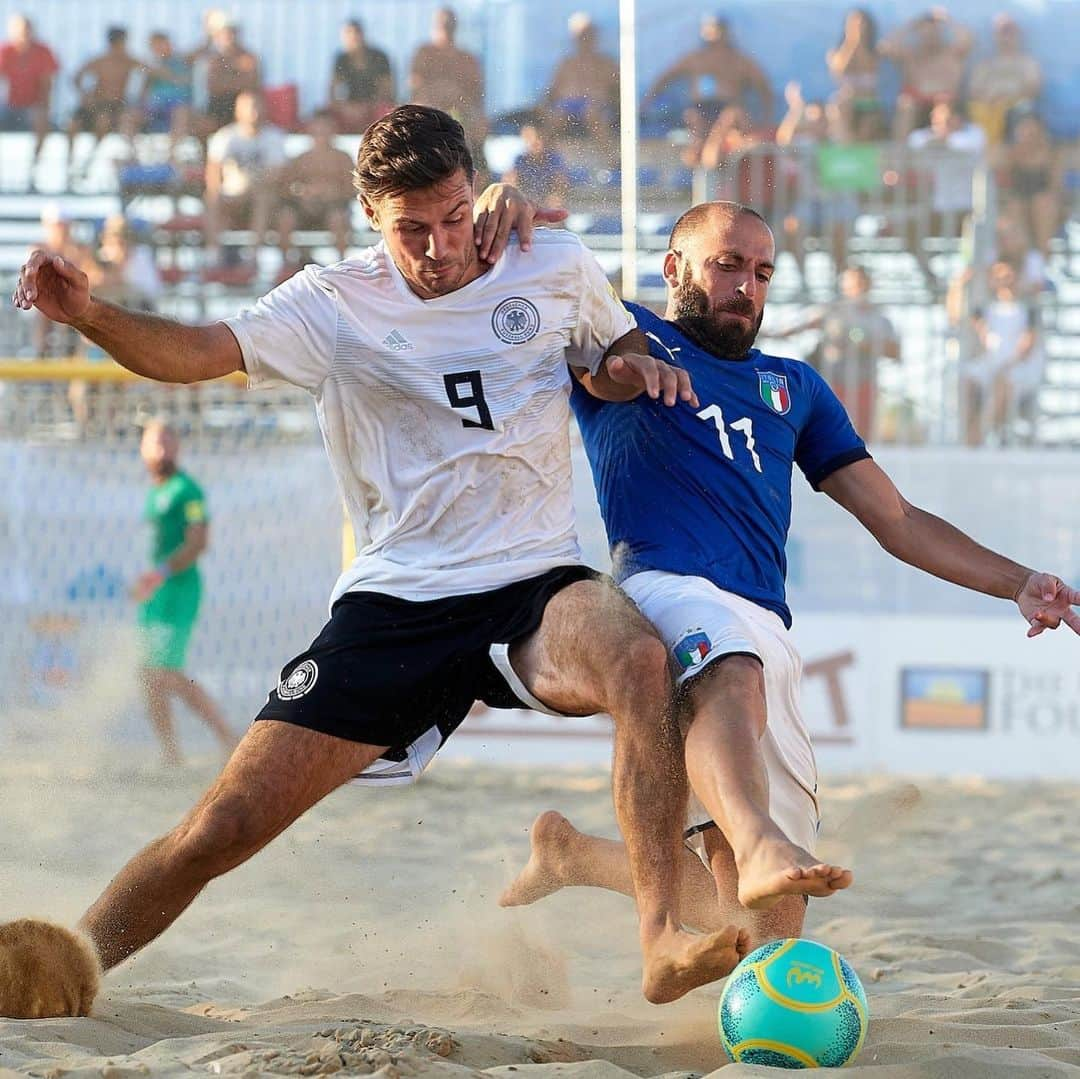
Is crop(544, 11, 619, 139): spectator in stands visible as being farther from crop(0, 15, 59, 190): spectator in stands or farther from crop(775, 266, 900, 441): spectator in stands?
crop(0, 15, 59, 190): spectator in stands

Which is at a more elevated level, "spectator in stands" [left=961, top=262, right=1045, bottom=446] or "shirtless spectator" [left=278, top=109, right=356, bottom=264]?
"shirtless spectator" [left=278, top=109, right=356, bottom=264]

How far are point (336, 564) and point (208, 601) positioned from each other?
75cm

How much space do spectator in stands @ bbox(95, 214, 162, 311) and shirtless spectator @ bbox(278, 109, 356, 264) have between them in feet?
3.36

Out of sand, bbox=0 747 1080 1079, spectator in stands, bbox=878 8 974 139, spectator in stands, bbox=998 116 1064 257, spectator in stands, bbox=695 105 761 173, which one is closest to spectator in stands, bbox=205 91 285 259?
spectator in stands, bbox=695 105 761 173

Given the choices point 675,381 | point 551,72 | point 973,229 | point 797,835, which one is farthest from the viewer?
point 973,229

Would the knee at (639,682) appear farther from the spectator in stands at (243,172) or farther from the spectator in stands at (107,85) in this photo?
the spectator in stands at (107,85)

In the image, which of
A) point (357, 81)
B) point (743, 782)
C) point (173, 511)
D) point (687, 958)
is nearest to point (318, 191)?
point (357, 81)

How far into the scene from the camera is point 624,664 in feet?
11.6

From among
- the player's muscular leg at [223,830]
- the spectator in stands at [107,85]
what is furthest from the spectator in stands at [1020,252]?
the player's muscular leg at [223,830]

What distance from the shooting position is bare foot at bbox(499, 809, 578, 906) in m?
4.46

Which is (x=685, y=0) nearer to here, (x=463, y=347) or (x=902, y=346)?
(x=902, y=346)

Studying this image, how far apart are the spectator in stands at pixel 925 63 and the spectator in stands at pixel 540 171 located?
12.1ft

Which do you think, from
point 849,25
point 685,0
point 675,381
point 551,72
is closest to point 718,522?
point 675,381

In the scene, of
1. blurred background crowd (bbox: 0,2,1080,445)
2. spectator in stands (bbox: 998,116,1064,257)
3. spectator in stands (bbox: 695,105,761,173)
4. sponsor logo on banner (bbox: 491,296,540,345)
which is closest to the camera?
sponsor logo on banner (bbox: 491,296,540,345)
